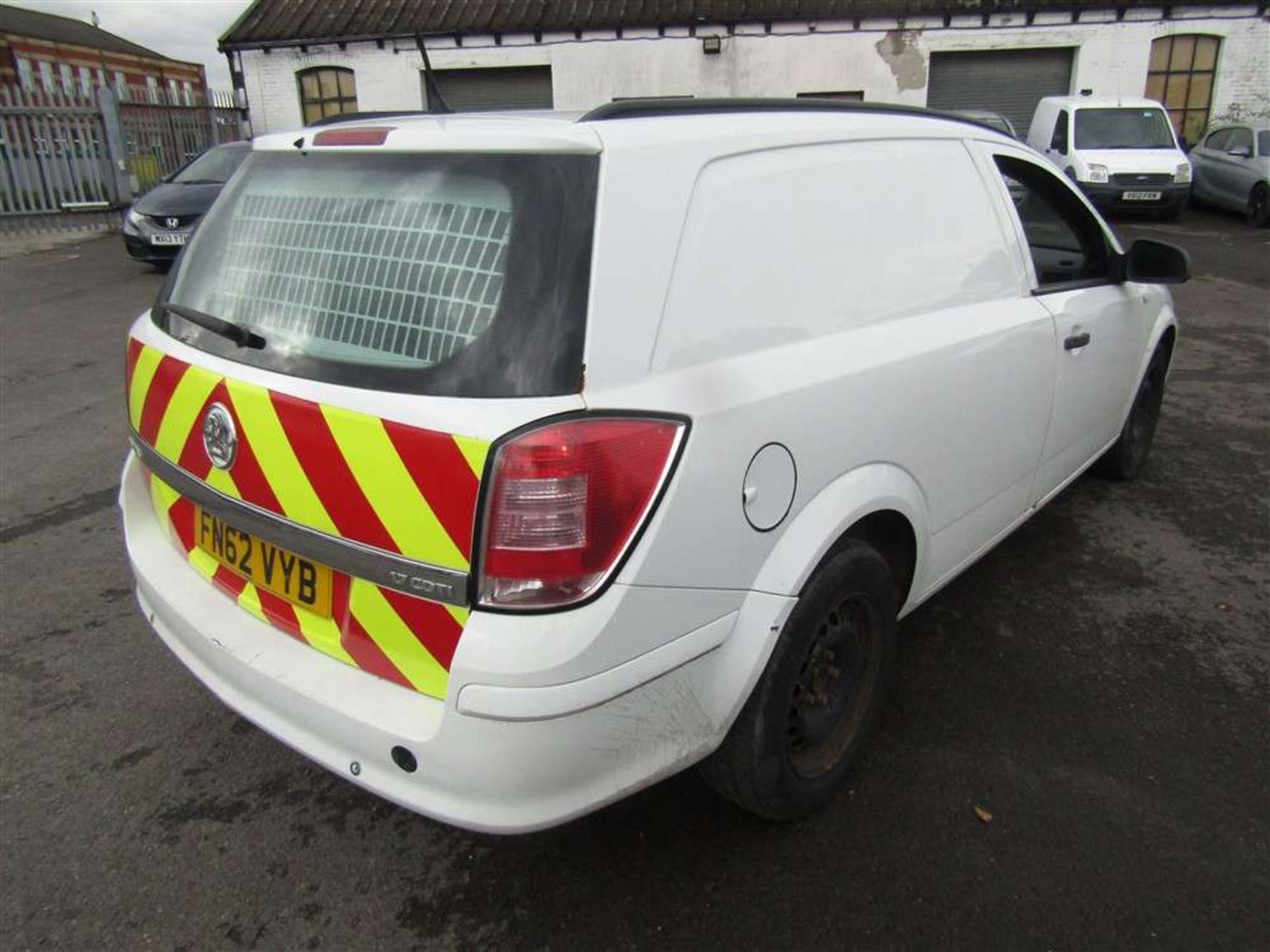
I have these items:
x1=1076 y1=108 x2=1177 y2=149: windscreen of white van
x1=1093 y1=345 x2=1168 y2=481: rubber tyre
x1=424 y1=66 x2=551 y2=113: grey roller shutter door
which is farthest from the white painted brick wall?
x1=1093 y1=345 x2=1168 y2=481: rubber tyre

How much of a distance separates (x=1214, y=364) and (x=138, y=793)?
745cm

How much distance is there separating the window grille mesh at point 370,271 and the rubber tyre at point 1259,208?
16.5 meters

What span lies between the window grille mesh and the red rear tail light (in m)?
0.29

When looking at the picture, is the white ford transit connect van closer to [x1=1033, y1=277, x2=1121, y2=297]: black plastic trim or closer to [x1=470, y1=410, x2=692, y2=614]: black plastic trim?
[x1=470, y1=410, x2=692, y2=614]: black plastic trim

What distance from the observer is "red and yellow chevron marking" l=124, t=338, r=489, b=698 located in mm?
1754

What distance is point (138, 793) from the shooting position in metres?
2.56

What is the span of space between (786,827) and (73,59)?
64849 mm

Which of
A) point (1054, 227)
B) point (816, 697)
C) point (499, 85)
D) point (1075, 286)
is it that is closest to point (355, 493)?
point (816, 697)

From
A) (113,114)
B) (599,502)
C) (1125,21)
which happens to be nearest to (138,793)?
(599,502)

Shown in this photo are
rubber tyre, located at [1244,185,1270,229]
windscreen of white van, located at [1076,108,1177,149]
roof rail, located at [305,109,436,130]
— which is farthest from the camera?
windscreen of white van, located at [1076,108,1177,149]

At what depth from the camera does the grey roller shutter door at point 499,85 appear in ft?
67.5

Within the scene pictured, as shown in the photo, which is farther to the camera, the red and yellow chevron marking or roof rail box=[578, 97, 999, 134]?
roof rail box=[578, 97, 999, 134]

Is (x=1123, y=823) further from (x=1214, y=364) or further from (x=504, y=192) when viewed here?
(x=1214, y=364)

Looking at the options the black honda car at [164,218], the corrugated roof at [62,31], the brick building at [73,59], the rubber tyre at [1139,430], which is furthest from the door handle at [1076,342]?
the corrugated roof at [62,31]
